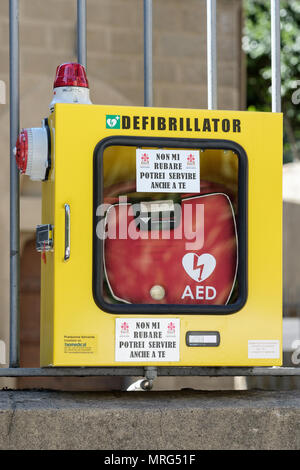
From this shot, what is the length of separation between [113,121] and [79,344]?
1.68ft

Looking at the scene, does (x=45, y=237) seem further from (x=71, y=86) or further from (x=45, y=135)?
(x=71, y=86)

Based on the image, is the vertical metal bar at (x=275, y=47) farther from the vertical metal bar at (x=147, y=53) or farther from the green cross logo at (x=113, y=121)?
the green cross logo at (x=113, y=121)

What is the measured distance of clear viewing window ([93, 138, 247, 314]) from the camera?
210 cm

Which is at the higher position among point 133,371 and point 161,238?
→ point 161,238

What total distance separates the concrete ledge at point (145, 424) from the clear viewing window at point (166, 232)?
23 centimetres

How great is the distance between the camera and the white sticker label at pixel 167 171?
2096mm

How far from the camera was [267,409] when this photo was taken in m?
2.05

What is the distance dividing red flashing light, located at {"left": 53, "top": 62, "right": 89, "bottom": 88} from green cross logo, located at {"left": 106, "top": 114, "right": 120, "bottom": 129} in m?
0.15

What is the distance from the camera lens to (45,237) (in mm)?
2074

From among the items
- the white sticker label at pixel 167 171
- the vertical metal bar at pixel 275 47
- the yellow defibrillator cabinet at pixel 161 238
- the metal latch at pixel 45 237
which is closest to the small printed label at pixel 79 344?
the yellow defibrillator cabinet at pixel 161 238

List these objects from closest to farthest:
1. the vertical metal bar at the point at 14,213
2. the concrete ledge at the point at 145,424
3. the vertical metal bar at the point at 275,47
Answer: the concrete ledge at the point at 145,424 < the vertical metal bar at the point at 14,213 < the vertical metal bar at the point at 275,47

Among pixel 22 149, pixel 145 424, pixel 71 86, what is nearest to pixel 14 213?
pixel 22 149

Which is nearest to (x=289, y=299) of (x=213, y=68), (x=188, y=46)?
(x=188, y=46)
